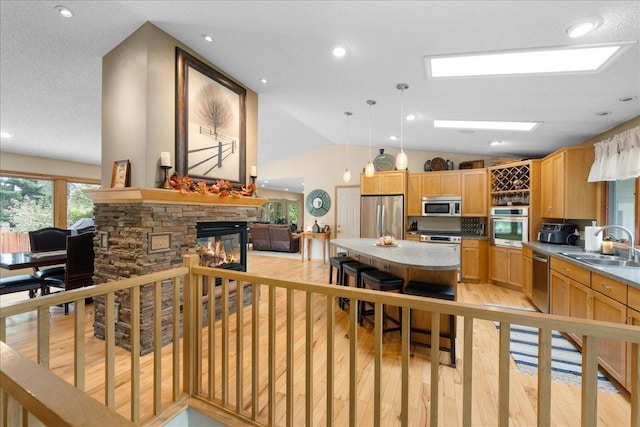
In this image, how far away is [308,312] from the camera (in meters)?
1.55

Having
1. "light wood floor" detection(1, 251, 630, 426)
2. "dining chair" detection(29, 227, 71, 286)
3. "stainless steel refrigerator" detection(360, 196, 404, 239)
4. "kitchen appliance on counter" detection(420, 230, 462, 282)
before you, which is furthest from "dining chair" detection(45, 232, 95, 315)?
"kitchen appliance on counter" detection(420, 230, 462, 282)

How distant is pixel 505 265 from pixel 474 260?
478 millimetres

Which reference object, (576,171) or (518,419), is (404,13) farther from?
(576,171)

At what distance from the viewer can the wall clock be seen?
22.9 ft

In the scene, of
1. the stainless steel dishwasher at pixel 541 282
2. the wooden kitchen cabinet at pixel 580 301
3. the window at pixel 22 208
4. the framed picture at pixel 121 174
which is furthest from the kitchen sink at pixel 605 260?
the window at pixel 22 208

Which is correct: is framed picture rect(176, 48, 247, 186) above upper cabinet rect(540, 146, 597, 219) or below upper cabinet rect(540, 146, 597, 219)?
above

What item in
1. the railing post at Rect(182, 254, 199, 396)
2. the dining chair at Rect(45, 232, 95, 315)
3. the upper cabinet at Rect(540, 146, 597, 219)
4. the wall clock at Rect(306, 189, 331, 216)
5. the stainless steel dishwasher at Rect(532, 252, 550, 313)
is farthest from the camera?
the wall clock at Rect(306, 189, 331, 216)

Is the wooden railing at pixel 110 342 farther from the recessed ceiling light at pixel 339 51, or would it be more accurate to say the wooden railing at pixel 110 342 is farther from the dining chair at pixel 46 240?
the dining chair at pixel 46 240

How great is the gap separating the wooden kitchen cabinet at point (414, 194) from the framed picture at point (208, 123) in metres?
3.48

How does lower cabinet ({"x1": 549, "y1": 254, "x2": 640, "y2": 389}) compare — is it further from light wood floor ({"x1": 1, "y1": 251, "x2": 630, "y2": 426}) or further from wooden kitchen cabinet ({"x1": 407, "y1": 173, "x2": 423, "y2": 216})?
wooden kitchen cabinet ({"x1": 407, "y1": 173, "x2": 423, "y2": 216})

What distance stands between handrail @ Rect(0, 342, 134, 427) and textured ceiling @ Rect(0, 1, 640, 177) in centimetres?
231

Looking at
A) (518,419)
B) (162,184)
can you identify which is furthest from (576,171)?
(162,184)

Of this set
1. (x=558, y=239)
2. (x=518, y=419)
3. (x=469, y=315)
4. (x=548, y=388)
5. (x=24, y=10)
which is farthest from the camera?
(x=558, y=239)

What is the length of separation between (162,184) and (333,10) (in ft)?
6.84
